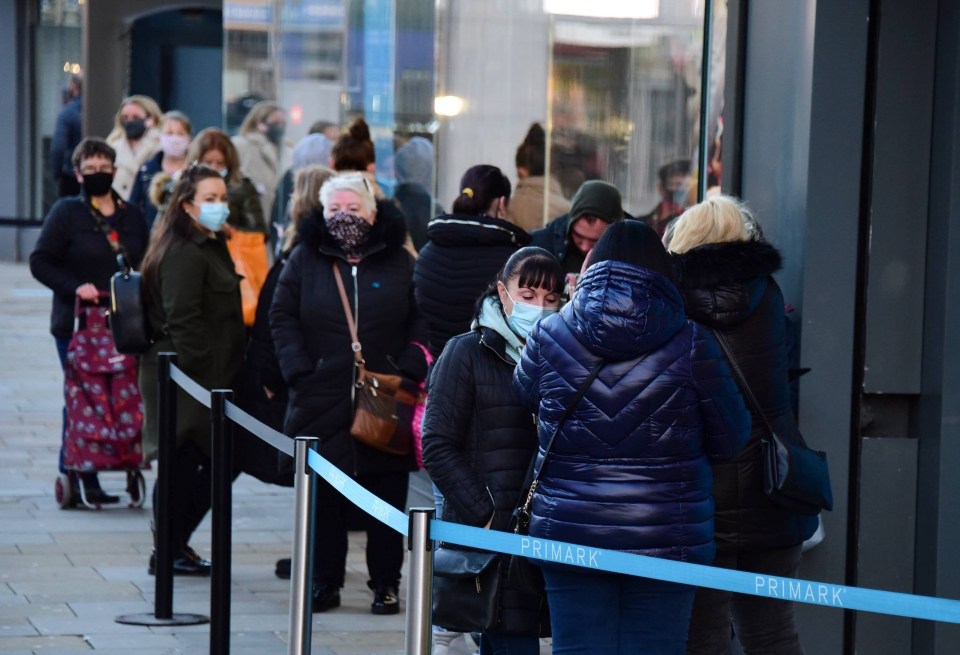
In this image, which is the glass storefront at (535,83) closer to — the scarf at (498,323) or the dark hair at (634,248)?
the scarf at (498,323)

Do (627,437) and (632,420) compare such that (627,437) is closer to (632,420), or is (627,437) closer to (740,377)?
(632,420)

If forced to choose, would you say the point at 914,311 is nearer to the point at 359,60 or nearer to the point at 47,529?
the point at 47,529

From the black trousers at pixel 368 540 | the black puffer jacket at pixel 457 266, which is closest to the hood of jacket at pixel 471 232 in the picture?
the black puffer jacket at pixel 457 266

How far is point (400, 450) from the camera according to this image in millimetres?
6930

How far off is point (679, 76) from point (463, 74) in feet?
6.82

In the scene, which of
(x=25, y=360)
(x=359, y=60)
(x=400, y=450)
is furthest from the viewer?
(x=25, y=360)

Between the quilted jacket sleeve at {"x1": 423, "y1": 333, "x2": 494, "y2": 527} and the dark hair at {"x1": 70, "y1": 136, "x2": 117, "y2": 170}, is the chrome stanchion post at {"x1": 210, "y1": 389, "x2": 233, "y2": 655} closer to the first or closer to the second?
the quilted jacket sleeve at {"x1": 423, "y1": 333, "x2": 494, "y2": 527}

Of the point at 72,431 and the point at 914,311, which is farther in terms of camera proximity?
the point at 72,431

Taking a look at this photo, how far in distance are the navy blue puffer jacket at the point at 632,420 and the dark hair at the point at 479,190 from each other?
8.30 feet

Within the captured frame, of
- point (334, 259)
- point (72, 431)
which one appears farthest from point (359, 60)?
point (334, 259)

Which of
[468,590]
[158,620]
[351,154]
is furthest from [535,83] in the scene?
[468,590]

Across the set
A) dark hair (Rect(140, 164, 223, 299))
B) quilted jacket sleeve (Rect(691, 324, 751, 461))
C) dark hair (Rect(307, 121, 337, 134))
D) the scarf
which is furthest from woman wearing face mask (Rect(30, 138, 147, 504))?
quilted jacket sleeve (Rect(691, 324, 751, 461))

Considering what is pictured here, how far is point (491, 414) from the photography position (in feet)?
16.4

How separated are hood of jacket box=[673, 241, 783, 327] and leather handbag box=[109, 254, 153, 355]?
345cm
